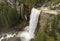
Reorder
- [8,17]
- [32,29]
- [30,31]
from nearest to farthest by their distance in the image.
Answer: [32,29] < [30,31] < [8,17]

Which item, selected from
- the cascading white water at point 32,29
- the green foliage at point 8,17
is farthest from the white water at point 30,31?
the green foliage at point 8,17

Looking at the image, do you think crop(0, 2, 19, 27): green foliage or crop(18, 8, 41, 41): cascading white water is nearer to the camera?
crop(18, 8, 41, 41): cascading white water

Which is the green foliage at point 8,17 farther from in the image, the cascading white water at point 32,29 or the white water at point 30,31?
the cascading white water at point 32,29

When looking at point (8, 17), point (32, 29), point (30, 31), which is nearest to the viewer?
point (32, 29)

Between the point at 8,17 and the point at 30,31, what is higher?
the point at 8,17

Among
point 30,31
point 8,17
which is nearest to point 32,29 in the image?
point 30,31

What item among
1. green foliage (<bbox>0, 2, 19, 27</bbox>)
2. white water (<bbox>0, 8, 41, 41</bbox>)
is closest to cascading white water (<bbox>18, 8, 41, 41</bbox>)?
white water (<bbox>0, 8, 41, 41</bbox>)

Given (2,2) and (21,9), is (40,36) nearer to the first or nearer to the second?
(21,9)

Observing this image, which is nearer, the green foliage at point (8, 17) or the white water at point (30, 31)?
the white water at point (30, 31)

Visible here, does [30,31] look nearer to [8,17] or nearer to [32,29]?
[32,29]

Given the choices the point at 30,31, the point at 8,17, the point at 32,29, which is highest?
the point at 8,17

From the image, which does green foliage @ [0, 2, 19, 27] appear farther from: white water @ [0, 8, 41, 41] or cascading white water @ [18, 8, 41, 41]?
cascading white water @ [18, 8, 41, 41]

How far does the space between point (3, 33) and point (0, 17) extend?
1679 mm

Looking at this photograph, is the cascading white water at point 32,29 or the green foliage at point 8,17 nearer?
the cascading white water at point 32,29
